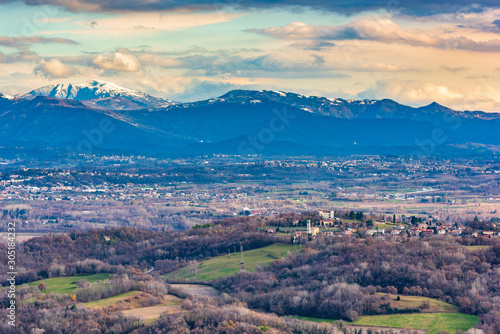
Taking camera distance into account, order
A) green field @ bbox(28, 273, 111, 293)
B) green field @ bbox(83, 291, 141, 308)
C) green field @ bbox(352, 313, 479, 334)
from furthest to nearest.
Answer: green field @ bbox(28, 273, 111, 293) → green field @ bbox(83, 291, 141, 308) → green field @ bbox(352, 313, 479, 334)

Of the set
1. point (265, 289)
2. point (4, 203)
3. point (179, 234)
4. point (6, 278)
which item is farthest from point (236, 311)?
point (4, 203)

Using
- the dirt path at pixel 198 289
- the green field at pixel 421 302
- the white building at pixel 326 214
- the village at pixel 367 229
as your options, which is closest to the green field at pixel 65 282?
the dirt path at pixel 198 289

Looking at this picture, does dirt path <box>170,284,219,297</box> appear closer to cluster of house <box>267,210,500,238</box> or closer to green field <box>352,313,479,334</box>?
green field <box>352,313,479,334</box>

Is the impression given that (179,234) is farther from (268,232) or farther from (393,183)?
(393,183)

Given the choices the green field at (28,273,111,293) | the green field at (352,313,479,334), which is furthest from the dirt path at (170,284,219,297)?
the green field at (352,313,479,334)

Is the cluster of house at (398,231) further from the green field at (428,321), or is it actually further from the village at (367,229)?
the green field at (428,321)
